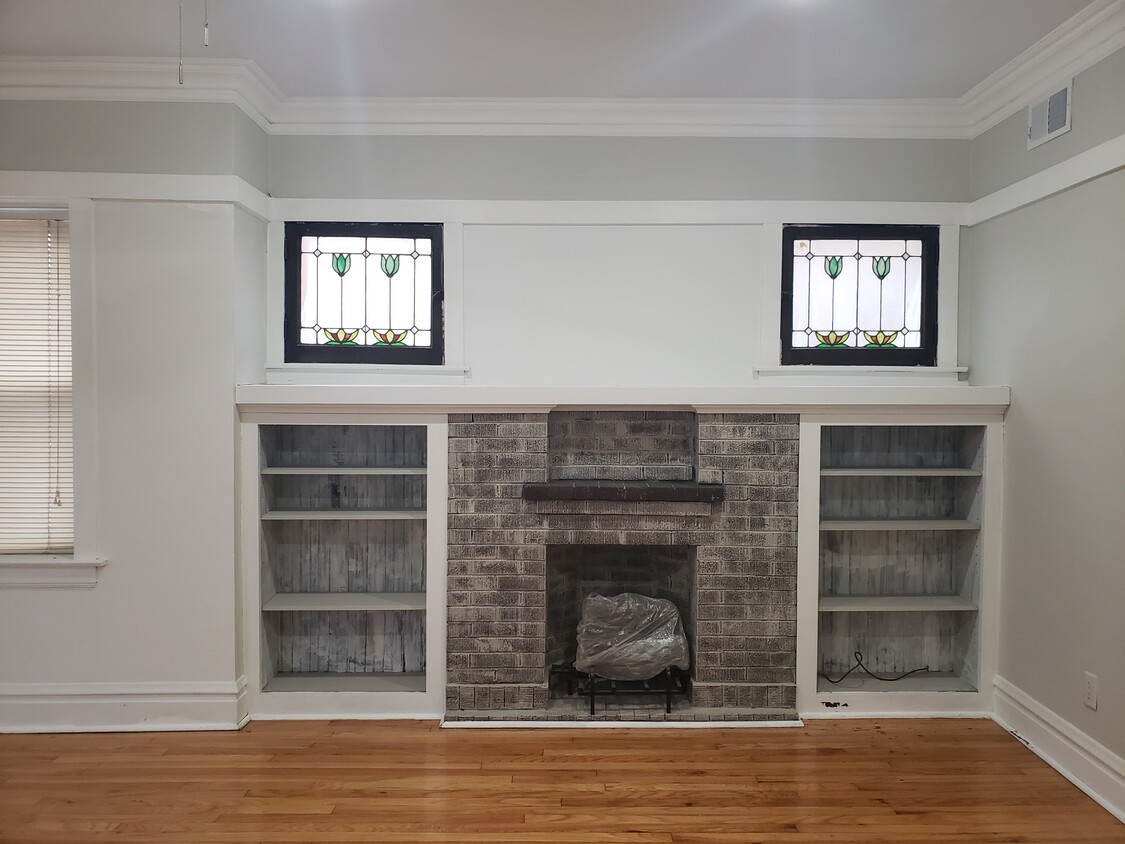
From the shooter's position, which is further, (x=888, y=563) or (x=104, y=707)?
(x=888, y=563)

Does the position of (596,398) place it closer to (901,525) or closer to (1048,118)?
(901,525)

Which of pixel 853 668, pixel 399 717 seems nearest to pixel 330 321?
pixel 399 717

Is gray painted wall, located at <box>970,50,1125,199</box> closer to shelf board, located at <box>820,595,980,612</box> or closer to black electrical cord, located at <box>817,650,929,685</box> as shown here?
shelf board, located at <box>820,595,980,612</box>

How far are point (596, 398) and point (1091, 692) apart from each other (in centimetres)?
218

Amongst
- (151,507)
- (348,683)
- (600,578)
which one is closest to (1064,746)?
(600,578)

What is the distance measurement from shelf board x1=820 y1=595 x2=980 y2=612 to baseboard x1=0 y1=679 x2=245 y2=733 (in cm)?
276

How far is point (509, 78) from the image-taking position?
3188mm

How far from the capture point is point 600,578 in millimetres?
3664

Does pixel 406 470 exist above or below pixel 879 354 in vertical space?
below

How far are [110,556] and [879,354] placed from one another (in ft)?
11.9

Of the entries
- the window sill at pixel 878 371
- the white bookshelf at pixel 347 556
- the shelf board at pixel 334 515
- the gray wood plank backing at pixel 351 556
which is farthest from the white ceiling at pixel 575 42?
the gray wood plank backing at pixel 351 556

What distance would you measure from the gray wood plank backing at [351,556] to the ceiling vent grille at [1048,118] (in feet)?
10.5

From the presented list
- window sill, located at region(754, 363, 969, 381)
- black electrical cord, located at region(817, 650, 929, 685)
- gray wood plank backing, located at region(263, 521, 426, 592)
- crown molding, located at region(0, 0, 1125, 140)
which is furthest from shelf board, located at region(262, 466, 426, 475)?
black electrical cord, located at region(817, 650, 929, 685)

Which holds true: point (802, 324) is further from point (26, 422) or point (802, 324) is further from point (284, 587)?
point (26, 422)
